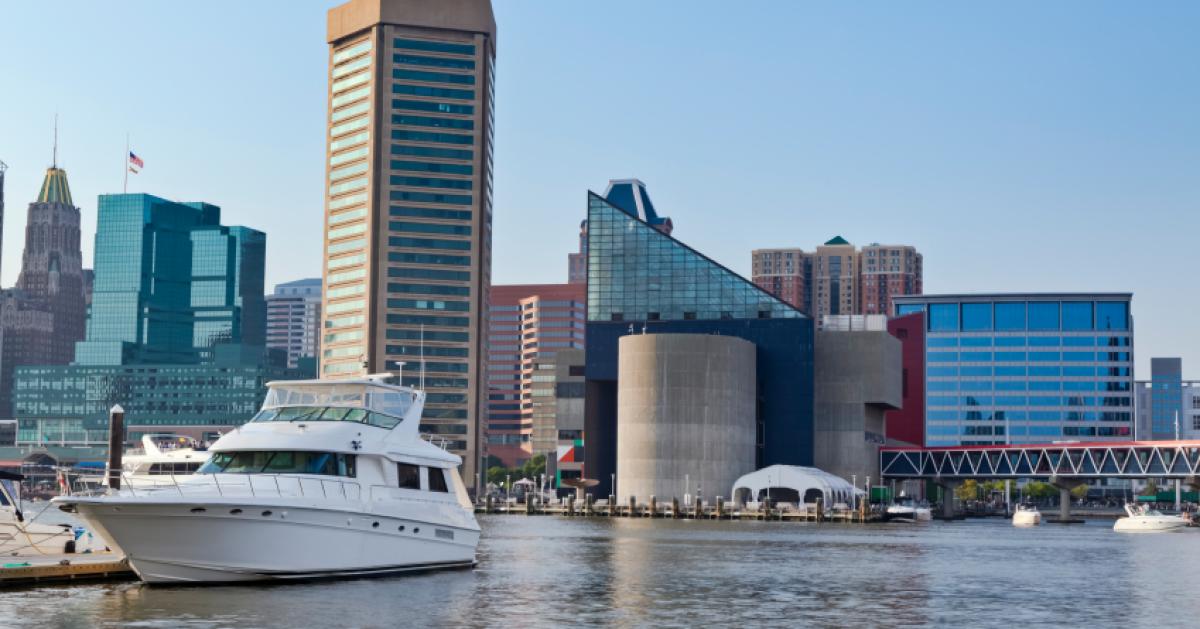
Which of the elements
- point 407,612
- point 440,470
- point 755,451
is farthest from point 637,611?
point 755,451

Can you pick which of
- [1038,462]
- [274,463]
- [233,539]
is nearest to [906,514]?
[1038,462]

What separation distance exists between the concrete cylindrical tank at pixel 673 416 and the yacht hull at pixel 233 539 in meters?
112

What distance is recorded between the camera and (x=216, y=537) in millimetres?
42094

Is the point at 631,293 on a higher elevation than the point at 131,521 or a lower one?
higher

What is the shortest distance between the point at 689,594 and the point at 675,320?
410 feet

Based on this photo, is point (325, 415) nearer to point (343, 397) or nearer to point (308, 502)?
point (343, 397)

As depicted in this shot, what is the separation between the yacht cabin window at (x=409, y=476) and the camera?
4853 cm

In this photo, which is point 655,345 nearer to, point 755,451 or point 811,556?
point 755,451

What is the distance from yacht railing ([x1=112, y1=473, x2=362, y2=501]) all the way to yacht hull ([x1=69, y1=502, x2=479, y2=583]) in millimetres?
661

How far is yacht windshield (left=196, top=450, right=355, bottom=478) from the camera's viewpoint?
4519 centimetres

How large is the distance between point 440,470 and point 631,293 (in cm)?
12567

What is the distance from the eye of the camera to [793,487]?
152500 millimetres

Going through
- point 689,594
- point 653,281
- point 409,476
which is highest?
point 653,281

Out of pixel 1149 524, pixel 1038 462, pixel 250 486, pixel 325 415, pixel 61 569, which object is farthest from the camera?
pixel 1038 462
